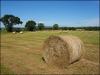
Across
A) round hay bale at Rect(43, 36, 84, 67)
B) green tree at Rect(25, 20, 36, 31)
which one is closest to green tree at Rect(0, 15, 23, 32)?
green tree at Rect(25, 20, 36, 31)

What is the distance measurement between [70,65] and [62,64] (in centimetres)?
41

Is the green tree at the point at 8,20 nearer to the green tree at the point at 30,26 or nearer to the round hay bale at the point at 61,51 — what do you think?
the green tree at the point at 30,26

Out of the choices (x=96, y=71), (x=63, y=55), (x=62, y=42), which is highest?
(x=62, y=42)

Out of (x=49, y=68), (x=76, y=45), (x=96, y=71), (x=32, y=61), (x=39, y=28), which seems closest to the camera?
(x=96, y=71)

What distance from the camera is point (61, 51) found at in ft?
32.8

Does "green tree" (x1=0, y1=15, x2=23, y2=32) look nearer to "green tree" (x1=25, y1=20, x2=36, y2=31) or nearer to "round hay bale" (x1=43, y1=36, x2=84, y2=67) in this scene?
"green tree" (x1=25, y1=20, x2=36, y2=31)

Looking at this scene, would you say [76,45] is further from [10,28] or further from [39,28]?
[39,28]

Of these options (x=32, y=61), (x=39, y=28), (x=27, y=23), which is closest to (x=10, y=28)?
(x=27, y=23)

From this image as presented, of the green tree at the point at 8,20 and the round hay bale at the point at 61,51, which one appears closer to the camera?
the round hay bale at the point at 61,51

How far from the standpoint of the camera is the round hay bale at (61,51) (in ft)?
31.5

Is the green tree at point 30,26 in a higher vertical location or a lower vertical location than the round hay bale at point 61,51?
higher

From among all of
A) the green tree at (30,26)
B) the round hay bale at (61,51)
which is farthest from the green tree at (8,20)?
the round hay bale at (61,51)

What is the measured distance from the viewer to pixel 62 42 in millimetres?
10086

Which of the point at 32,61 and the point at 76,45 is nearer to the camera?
the point at 76,45
